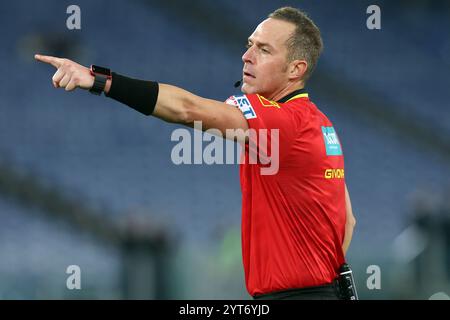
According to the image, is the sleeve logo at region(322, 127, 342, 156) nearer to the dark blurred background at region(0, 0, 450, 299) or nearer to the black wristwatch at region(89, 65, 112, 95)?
the black wristwatch at region(89, 65, 112, 95)

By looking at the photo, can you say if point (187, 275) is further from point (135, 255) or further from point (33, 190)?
point (33, 190)

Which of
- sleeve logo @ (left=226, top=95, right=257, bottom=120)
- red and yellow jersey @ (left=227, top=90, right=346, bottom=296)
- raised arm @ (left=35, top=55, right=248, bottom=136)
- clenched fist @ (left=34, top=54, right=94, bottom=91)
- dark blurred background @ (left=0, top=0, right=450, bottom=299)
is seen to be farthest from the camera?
dark blurred background @ (left=0, top=0, right=450, bottom=299)

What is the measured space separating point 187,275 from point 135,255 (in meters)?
0.54

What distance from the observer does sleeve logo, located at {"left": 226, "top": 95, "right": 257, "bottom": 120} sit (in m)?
2.69

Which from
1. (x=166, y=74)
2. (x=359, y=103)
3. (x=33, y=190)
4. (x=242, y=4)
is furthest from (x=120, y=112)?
(x=359, y=103)

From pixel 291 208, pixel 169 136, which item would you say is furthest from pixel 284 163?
pixel 169 136

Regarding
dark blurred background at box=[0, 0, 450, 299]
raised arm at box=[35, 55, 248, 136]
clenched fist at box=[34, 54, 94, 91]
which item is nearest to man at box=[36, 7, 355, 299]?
raised arm at box=[35, 55, 248, 136]

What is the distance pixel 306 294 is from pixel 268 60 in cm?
96

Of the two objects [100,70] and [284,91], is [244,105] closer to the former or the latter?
[284,91]

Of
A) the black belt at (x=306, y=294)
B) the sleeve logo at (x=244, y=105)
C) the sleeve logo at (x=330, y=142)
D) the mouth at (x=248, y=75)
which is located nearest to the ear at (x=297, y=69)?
the mouth at (x=248, y=75)

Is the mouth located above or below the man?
above

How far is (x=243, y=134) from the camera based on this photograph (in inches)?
106

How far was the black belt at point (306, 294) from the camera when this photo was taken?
281 centimetres

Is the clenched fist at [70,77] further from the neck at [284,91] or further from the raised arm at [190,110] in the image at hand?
the neck at [284,91]
